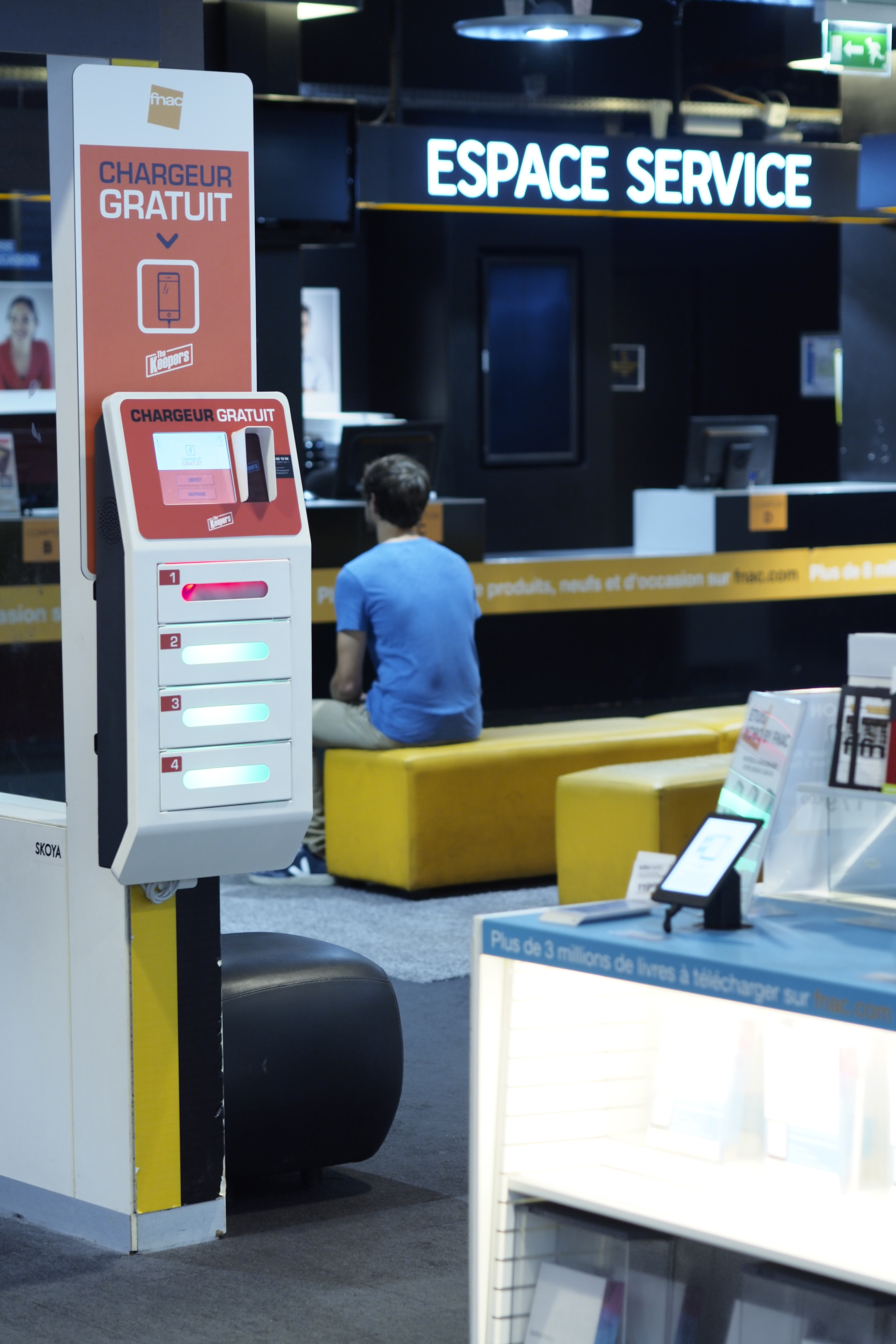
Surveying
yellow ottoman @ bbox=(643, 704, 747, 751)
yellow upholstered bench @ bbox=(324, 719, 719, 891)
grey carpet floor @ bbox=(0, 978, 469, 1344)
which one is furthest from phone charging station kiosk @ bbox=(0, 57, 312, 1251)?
yellow ottoman @ bbox=(643, 704, 747, 751)

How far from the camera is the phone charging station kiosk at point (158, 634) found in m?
3.26

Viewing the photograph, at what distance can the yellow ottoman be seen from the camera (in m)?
6.83

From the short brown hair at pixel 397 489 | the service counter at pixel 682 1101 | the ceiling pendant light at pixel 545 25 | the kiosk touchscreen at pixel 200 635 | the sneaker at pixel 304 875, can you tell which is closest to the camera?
the service counter at pixel 682 1101

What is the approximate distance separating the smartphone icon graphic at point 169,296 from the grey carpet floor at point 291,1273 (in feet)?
5.31

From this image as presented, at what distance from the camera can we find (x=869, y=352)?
35.8 ft

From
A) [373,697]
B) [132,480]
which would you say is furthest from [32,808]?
[373,697]

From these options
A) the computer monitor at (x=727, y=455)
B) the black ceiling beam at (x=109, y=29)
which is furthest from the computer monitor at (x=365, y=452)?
the black ceiling beam at (x=109, y=29)

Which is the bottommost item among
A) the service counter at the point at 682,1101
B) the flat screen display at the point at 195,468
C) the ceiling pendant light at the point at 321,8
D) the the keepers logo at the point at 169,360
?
the service counter at the point at 682,1101

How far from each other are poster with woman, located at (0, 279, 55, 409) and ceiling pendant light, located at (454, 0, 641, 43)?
213 inches

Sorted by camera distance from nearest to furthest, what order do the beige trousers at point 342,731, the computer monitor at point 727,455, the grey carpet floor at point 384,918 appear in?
the grey carpet floor at point 384,918 → the beige trousers at point 342,731 → the computer monitor at point 727,455

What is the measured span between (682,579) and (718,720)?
9.67 ft

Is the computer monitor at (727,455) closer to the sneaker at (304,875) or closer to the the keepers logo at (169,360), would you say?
the sneaker at (304,875)

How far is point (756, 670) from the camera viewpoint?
10.5 meters

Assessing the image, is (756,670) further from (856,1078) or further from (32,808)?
(856,1078)
